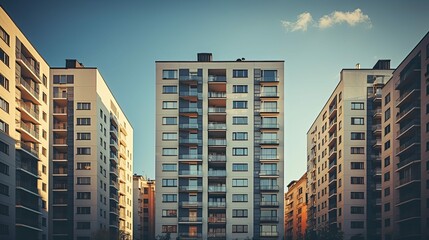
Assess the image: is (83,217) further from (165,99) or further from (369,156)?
(369,156)

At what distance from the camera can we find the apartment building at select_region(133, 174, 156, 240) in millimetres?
169875

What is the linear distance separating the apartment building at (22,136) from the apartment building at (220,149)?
80.5 feet

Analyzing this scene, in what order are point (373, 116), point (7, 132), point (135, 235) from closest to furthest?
1. point (7, 132)
2. point (373, 116)
3. point (135, 235)

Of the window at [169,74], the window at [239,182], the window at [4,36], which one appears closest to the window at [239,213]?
the window at [239,182]

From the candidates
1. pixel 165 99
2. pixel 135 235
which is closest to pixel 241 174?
pixel 165 99

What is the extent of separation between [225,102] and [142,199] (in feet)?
285

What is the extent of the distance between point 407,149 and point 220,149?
36.0 meters

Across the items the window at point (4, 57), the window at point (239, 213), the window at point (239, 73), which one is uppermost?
the window at point (239, 73)

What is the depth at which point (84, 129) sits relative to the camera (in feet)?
338

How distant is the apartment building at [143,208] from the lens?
16988 cm

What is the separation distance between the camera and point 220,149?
10275cm

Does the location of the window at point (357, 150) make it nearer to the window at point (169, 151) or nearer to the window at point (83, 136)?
the window at point (169, 151)

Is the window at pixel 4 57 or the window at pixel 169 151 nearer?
the window at pixel 4 57

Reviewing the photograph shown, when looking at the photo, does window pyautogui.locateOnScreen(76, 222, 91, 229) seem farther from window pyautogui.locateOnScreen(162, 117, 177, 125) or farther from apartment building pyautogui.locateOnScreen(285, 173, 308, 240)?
apartment building pyautogui.locateOnScreen(285, 173, 308, 240)
